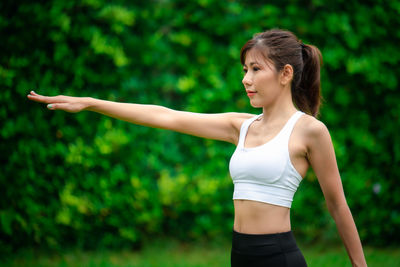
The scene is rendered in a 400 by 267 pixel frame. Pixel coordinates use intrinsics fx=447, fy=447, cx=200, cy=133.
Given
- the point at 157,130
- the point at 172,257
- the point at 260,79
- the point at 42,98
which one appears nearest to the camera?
the point at 260,79

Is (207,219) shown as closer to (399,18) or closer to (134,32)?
(134,32)

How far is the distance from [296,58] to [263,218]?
0.88m

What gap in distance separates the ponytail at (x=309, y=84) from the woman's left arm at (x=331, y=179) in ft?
1.05

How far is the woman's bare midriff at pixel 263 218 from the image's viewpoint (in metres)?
2.21

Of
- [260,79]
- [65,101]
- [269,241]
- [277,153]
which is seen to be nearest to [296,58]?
[260,79]

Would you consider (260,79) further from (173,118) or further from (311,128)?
(173,118)

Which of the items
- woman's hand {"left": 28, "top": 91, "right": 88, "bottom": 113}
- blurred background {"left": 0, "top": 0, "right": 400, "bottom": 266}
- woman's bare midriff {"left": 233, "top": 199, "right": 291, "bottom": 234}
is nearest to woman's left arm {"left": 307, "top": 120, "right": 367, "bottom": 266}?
woman's bare midriff {"left": 233, "top": 199, "right": 291, "bottom": 234}

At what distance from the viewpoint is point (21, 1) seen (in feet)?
14.7

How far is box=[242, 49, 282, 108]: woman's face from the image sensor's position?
234cm

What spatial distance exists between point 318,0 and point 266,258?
140 inches

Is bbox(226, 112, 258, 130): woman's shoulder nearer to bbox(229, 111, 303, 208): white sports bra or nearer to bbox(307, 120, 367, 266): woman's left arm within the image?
bbox(229, 111, 303, 208): white sports bra

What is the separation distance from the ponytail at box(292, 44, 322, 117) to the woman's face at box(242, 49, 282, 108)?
0.17m

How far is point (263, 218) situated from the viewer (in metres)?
2.22

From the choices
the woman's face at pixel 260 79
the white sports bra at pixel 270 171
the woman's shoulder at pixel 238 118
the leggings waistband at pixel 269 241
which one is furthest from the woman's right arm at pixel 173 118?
the leggings waistband at pixel 269 241
